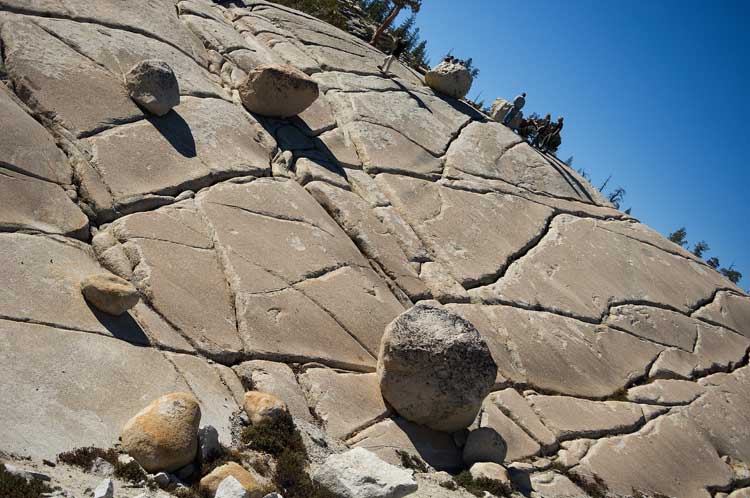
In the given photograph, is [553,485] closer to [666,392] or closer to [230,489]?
[666,392]

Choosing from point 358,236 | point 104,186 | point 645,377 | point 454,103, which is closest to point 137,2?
point 104,186

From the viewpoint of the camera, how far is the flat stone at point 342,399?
9328mm

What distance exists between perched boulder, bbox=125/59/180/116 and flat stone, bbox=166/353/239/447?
565 centimetres

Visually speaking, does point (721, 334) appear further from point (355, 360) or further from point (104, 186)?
point (104, 186)

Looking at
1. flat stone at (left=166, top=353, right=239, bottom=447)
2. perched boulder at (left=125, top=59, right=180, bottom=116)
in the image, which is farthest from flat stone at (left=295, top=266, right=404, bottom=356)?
perched boulder at (left=125, top=59, right=180, bottom=116)

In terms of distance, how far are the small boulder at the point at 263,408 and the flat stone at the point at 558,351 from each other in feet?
15.9

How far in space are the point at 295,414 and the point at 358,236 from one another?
481cm

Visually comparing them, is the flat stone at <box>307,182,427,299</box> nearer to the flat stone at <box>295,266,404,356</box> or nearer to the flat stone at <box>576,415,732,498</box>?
the flat stone at <box>295,266,404,356</box>

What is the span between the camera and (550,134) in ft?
73.6

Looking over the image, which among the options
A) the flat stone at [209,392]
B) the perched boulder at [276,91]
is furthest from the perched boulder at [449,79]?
the flat stone at [209,392]

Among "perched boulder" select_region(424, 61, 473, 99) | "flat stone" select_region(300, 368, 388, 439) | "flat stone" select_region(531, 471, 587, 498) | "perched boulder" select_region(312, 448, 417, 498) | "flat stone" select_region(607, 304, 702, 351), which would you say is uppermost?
"perched boulder" select_region(424, 61, 473, 99)

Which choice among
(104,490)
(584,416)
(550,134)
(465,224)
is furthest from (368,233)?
(550,134)

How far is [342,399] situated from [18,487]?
4888mm

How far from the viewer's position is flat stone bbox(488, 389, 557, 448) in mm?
11102
